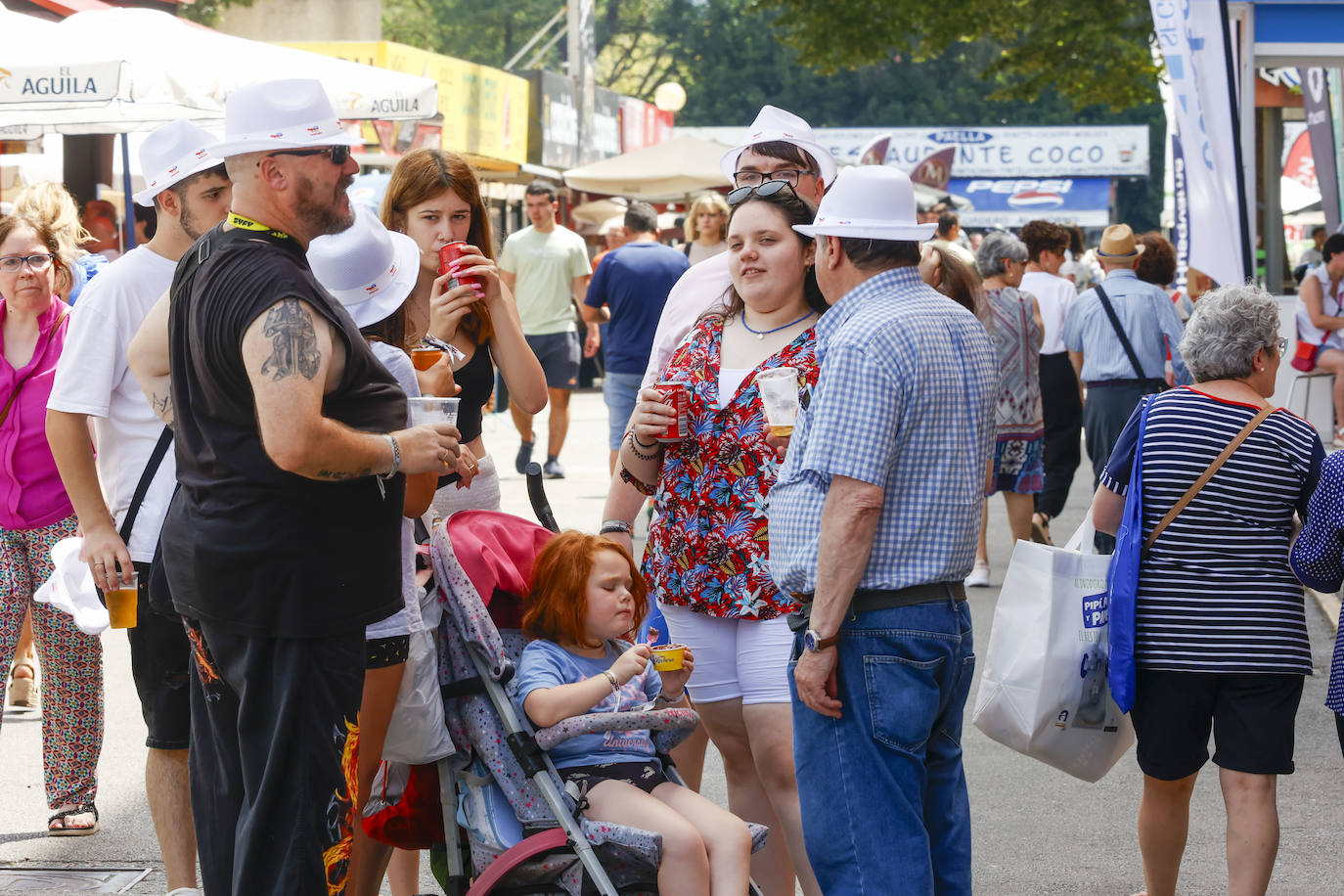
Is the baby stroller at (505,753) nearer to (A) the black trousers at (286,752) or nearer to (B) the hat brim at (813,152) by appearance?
(A) the black trousers at (286,752)

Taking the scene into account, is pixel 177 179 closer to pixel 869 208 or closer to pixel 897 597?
pixel 869 208

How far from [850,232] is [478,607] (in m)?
1.26

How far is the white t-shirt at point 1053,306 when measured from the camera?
10.2 meters

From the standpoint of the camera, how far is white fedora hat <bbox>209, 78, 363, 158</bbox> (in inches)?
118

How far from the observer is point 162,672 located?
4.14 meters

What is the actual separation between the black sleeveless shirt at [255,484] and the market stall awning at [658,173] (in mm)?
14642

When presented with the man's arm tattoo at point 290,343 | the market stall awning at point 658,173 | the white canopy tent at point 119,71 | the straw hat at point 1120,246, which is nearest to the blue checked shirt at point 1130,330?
the straw hat at point 1120,246

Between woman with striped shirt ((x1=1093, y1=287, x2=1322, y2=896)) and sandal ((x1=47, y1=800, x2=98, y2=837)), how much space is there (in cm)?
332

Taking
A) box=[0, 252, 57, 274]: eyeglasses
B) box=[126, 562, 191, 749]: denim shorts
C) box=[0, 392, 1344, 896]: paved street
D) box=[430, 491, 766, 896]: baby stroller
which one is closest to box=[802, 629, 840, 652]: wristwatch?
box=[430, 491, 766, 896]: baby stroller

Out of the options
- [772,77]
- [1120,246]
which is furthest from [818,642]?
[772,77]

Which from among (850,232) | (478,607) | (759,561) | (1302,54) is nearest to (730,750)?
(759,561)

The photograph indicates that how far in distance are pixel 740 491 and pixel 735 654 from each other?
1.38ft

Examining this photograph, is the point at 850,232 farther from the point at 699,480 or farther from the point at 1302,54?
the point at 1302,54

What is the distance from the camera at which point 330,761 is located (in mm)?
3148
